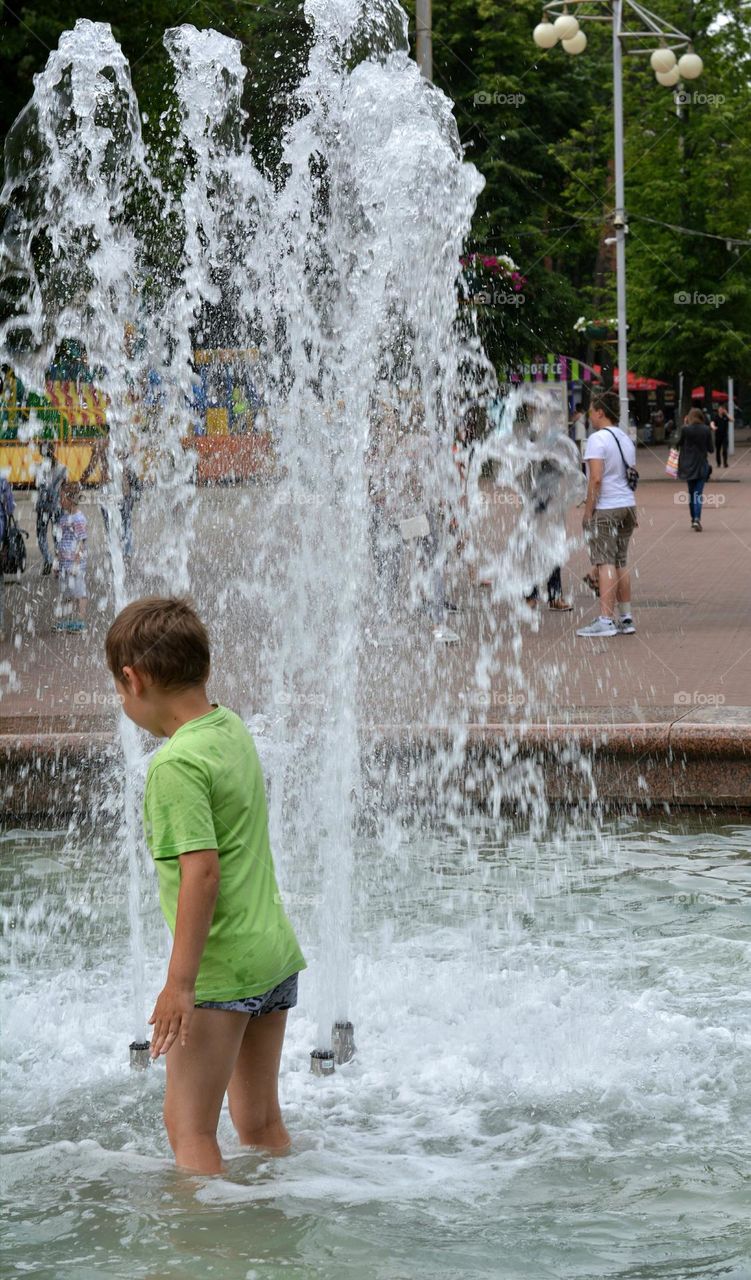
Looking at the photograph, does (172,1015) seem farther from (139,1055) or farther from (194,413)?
(194,413)

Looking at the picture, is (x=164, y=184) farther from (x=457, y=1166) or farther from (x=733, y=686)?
(x=457, y=1166)

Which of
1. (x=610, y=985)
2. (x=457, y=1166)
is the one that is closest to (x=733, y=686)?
(x=610, y=985)

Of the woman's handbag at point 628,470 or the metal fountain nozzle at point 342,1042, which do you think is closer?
the metal fountain nozzle at point 342,1042

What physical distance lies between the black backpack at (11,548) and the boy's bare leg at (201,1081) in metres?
10.7

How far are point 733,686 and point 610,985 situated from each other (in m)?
4.41

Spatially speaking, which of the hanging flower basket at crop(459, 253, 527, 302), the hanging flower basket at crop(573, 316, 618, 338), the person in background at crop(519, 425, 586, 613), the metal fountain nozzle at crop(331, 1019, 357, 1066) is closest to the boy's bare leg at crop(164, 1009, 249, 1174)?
the metal fountain nozzle at crop(331, 1019, 357, 1066)

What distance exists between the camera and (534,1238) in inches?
147

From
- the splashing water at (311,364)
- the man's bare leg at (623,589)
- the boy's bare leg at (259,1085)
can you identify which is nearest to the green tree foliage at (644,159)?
the splashing water at (311,364)

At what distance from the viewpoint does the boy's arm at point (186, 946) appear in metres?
3.32

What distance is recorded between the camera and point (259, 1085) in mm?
3742

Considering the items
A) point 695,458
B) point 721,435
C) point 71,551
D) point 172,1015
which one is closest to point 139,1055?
point 172,1015

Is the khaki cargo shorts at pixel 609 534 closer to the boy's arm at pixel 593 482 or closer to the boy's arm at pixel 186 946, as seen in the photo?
the boy's arm at pixel 593 482

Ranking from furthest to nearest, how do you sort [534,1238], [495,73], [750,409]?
[750,409] → [495,73] → [534,1238]

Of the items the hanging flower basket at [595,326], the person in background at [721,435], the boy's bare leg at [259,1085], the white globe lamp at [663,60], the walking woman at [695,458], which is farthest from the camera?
the person in background at [721,435]
